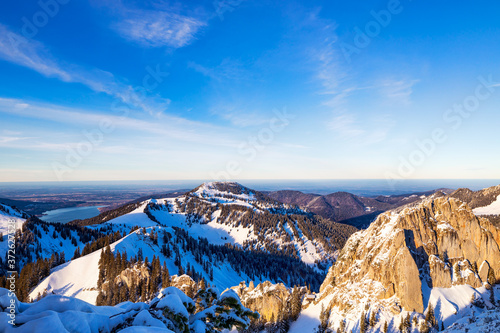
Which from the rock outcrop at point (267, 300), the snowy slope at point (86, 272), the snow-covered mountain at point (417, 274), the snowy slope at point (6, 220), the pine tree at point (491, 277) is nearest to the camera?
the snow-covered mountain at point (417, 274)

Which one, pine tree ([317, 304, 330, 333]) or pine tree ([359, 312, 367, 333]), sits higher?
pine tree ([359, 312, 367, 333])

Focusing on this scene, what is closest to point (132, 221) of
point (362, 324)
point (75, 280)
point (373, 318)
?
point (75, 280)

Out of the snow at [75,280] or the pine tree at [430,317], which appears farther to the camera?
the snow at [75,280]

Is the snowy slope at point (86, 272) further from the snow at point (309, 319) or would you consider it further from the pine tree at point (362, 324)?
the pine tree at point (362, 324)

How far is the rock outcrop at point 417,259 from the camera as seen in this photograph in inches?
2133

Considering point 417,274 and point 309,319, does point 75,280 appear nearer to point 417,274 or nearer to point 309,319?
point 309,319

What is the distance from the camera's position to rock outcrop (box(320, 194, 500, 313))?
54.2 m

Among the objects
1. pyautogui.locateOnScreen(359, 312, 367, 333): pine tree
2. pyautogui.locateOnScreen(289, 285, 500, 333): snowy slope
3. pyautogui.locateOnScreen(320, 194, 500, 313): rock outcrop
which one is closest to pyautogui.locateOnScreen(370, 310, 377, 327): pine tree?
pyautogui.locateOnScreen(289, 285, 500, 333): snowy slope

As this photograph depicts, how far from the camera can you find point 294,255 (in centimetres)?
18525

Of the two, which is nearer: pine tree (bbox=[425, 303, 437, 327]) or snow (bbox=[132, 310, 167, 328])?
snow (bbox=[132, 310, 167, 328])

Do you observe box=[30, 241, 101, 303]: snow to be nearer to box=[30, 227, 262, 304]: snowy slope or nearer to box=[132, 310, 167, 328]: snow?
box=[30, 227, 262, 304]: snowy slope

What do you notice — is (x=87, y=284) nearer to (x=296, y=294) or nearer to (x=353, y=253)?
(x=296, y=294)

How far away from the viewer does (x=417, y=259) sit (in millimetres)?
58969

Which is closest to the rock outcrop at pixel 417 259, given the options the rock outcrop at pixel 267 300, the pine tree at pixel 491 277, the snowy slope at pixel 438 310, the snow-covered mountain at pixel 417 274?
the snow-covered mountain at pixel 417 274
